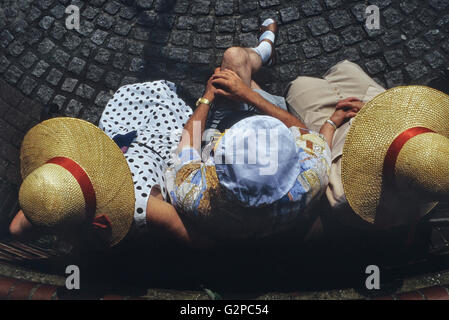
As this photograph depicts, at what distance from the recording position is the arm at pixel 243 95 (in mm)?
2904

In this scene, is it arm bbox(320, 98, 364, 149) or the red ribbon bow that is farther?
arm bbox(320, 98, 364, 149)

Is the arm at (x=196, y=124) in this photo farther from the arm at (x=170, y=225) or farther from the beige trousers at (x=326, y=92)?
the beige trousers at (x=326, y=92)

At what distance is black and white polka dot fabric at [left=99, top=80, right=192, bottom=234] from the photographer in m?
2.73

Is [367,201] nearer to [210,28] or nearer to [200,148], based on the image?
[200,148]

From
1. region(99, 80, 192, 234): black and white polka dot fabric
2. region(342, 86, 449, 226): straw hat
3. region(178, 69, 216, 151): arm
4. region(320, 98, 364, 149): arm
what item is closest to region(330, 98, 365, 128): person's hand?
region(320, 98, 364, 149): arm

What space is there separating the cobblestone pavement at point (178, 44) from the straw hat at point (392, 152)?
5.08 ft

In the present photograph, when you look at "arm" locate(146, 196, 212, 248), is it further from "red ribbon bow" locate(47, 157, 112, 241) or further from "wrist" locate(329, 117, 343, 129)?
"wrist" locate(329, 117, 343, 129)

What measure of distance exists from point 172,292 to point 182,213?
0.70 m

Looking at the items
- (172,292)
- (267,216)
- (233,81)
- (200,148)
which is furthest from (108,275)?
(233,81)

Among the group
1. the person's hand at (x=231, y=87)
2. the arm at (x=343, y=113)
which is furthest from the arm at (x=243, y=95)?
the arm at (x=343, y=113)

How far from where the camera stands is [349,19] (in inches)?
148

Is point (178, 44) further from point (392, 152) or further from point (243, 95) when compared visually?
point (392, 152)

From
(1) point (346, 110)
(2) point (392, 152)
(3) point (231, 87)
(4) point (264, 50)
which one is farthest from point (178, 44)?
(2) point (392, 152)

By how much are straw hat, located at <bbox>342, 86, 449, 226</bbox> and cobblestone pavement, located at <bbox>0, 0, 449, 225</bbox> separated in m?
1.55
